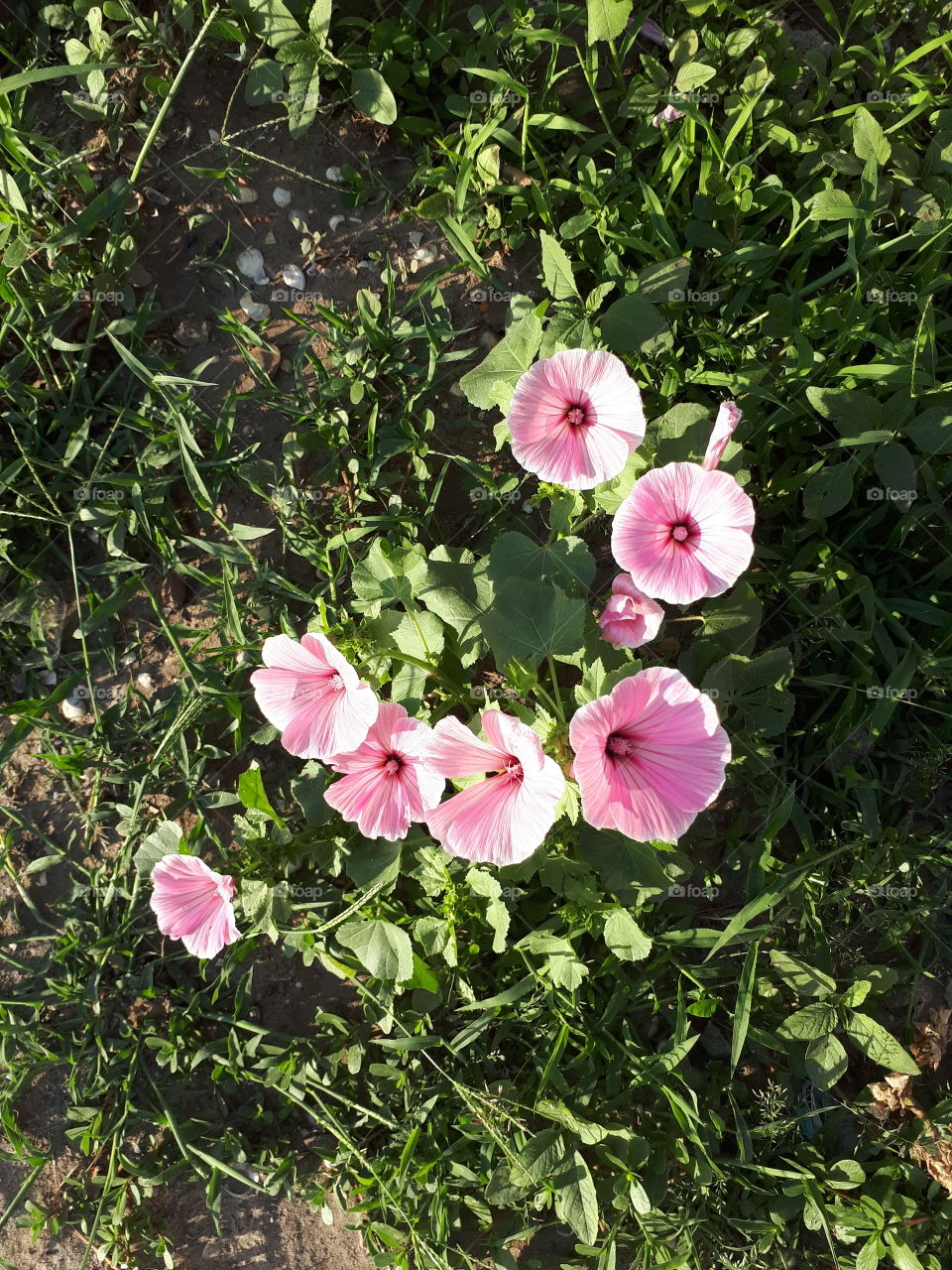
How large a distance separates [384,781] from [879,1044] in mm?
1457

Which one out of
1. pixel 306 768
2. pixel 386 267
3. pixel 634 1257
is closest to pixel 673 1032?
pixel 634 1257

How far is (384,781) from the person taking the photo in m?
2.05

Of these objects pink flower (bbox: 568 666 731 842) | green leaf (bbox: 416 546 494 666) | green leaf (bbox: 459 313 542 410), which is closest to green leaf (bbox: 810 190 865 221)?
green leaf (bbox: 459 313 542 410)

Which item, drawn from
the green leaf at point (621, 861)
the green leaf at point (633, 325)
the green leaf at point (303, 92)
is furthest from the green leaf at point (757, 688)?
the green leaf at point (303, 92)

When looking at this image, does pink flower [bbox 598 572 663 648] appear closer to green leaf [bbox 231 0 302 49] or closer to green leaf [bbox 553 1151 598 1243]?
green leaf [bbox 553 1151 598 1243]

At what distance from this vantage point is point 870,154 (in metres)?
2.42

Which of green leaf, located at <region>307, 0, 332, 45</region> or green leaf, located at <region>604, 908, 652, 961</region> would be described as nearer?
green leaf, located at <region>604, 908, 652, 961</region>

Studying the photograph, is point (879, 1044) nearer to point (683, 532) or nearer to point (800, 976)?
point (800, 976)

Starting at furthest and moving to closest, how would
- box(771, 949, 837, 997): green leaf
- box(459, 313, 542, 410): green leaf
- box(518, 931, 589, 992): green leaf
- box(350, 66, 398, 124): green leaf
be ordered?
box(350, 66, 398, 124): green leaf, box(771, 949, 837, 997): green leaf, box(518, 931, 589, 992): green leaf, box(459, 313, 542, 410): green leaf

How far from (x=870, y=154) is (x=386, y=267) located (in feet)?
4.31

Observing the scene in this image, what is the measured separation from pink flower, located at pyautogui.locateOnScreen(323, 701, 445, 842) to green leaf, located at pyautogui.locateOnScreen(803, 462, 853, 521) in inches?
47.1

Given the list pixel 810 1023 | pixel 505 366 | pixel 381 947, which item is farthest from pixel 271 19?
pixel 810 1023

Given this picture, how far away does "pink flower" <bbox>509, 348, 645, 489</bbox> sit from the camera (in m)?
1.89

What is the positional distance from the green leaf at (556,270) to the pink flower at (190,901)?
1677 mm
